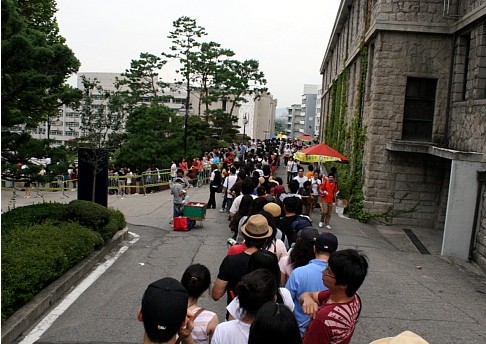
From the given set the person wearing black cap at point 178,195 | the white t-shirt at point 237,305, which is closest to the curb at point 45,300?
the white t-shirt at point 237,305

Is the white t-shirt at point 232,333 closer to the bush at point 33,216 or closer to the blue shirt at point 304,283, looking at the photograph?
the blue shirt at point 304,283

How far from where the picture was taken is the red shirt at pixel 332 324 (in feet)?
11.8

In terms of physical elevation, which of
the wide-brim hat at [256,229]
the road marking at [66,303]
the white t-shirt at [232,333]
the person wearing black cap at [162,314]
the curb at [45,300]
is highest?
the wide-brim hat at [256,229]

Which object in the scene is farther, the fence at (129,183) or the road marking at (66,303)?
the fence at (129,183)

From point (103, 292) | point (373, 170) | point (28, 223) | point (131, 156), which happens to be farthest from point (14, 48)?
point (131, 156)

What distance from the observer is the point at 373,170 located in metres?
16.4

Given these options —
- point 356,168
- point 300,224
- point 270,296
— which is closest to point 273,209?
point 300,224

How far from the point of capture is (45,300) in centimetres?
710

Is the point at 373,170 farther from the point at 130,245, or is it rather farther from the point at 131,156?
the point at 131,156

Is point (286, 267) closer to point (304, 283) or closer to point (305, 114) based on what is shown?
point (304, 283)

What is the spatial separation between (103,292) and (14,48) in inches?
193

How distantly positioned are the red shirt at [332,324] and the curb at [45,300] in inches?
160

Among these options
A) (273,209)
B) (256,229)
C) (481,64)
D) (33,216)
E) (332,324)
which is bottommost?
(33,216)

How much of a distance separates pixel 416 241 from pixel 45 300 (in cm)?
1089
